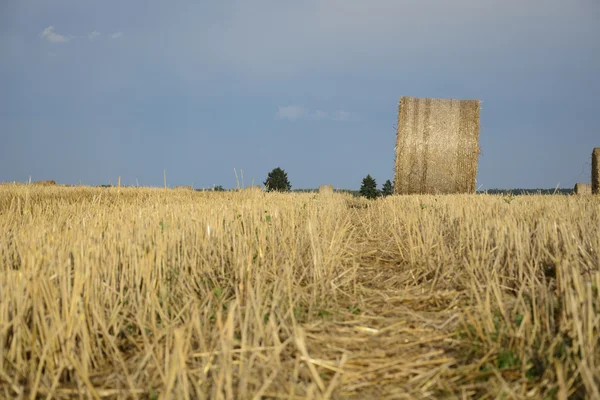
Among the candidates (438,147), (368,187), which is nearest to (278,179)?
(368,187)

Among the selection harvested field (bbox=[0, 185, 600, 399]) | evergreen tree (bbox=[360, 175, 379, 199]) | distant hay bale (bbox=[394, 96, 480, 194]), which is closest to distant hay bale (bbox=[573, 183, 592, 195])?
distant hay bale (bbox=[394, 96, 480, 194])

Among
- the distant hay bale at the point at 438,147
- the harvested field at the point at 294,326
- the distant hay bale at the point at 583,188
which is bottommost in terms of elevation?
the harvested field at the point at 294,326

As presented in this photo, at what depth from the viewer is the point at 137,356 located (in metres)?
2.45

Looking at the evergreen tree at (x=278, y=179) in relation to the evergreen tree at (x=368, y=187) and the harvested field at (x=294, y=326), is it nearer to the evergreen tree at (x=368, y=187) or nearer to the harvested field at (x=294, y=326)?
the evergreen tree at (x=368, y=187)

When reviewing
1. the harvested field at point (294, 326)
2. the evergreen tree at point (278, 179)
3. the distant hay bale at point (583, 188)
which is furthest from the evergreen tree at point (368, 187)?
the harvested field at point (294, 326)

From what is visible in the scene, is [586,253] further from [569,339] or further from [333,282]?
[333,282]

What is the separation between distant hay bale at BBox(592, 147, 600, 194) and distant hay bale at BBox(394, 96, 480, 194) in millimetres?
3246

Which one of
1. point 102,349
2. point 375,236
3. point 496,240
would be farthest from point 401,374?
point 375,236

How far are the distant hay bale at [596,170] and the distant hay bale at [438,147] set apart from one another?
3.25 meters

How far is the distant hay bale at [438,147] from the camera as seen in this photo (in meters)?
14.5

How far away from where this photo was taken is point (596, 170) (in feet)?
47.5

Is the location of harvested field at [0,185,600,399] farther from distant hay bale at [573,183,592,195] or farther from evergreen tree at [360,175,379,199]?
evergreen tree at [360,175,379,199]

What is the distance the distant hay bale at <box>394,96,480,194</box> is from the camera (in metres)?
14.5

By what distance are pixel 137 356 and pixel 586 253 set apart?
310cm
